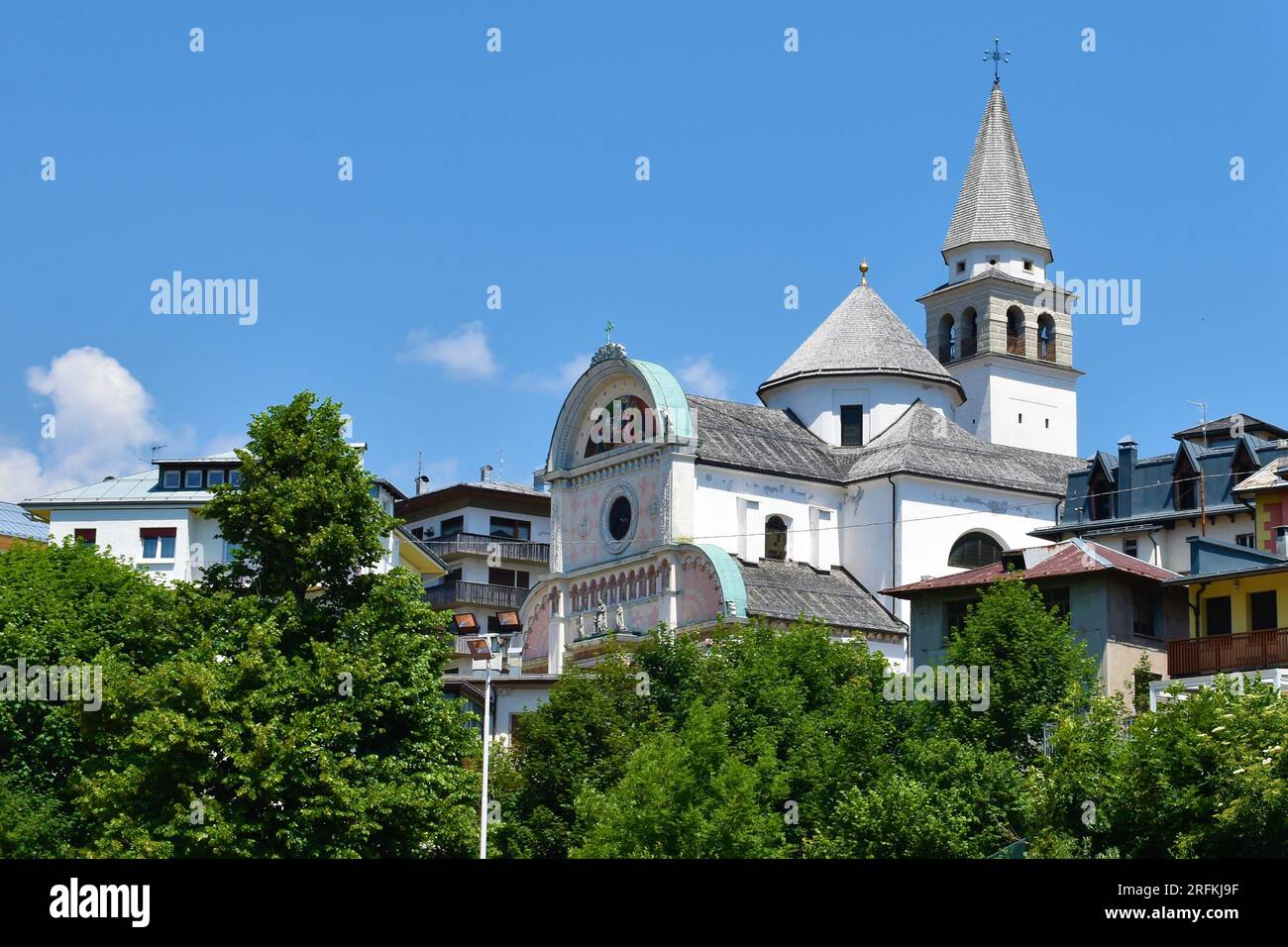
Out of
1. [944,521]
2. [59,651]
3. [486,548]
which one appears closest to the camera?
[59,651]

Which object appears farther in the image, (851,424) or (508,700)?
(851,424)

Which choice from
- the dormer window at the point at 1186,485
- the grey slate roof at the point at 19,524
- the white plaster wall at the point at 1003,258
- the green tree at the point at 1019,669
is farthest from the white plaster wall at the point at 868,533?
the grey slate roof at the point at 19,524

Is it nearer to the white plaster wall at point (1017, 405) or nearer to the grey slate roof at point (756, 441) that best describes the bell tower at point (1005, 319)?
the white plaster wall at point (1017, 405)

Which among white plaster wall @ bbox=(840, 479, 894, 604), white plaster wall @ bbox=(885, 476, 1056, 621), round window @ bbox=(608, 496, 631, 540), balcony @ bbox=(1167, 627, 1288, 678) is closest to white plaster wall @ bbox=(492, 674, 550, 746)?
round window @ bbox=(608, 496, 631, 540)

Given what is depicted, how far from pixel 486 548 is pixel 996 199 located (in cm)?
3071

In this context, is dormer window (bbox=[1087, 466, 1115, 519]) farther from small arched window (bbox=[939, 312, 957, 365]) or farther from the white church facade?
small arched window (bbox=[939, 312, 957, 365])

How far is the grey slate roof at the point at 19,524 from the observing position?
265ft

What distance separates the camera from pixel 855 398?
79500 mm

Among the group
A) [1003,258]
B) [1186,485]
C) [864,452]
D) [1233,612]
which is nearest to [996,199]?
[1003,258]

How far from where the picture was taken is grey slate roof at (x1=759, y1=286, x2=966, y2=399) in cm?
8000

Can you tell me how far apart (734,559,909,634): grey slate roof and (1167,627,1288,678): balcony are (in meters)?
18.9

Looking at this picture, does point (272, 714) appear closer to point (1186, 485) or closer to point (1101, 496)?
point (1186, 485)
